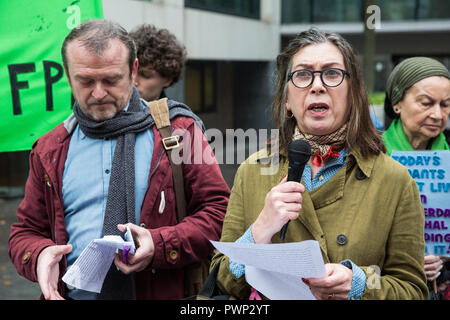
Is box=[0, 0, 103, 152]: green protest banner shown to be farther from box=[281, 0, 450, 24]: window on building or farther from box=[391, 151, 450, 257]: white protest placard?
box=[281, 0, 450, 24]: window on building

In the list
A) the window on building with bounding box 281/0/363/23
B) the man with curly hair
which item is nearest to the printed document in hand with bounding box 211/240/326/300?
the man with curly hair

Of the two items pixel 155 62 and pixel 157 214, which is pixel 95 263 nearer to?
pixel 157 214

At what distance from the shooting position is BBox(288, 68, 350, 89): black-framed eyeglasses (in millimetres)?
1923

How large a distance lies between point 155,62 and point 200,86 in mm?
13679

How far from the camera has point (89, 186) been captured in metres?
2.38

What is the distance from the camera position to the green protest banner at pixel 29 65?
3195 millimetres

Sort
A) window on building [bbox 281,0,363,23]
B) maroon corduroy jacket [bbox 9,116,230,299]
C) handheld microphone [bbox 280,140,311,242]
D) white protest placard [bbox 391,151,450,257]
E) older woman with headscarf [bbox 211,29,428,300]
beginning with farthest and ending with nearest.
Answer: window on building [bbox 281,0,363,23] < white protest placard [bbox 391,151,450,257] < maroon corduroy jacket [bbox 9,116,230,299] < older woman with headscarf [bbox 211,29,428,300] < handheld microphone [bbox 280,140,311,242]

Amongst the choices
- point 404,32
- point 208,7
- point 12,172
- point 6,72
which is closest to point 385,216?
point 6,72

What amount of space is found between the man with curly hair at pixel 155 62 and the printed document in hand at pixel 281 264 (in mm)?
1862

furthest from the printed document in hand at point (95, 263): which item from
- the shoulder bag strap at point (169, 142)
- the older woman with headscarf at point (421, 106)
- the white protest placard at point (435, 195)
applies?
the older woman with headscarf at point (421, 106)

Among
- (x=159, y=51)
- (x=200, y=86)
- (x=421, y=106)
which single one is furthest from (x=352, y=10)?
(x=421, y=106)

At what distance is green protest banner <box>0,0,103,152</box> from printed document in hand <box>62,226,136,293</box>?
138cm

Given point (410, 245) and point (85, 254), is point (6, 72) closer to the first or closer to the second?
point (85, 254)
